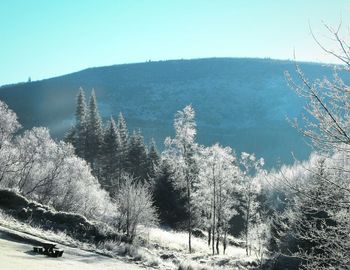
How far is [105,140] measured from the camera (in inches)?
2906

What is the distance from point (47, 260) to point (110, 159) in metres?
54.7

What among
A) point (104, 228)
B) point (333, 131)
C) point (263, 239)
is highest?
point (333, 131)

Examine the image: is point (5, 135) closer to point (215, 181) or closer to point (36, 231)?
point (215, 181)

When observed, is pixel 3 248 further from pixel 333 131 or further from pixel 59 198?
pixel 59 198

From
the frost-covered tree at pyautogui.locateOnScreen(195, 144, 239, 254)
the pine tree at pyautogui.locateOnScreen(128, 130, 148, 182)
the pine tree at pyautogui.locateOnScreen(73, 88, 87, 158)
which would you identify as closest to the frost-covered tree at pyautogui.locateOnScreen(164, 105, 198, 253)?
the frost-covered tree at pyautogui.locateOnScreen(195, 144, 239, 254)

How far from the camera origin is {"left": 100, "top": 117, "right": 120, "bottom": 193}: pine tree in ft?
239

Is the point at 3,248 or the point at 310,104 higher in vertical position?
the point at 310,104

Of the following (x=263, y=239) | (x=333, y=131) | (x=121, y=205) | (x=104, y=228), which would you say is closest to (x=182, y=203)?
(x=263, y=239)

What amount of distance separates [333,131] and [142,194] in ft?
98.1

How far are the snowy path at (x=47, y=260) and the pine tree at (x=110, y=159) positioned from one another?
47.7 m

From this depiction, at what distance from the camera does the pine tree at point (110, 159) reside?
72.9m

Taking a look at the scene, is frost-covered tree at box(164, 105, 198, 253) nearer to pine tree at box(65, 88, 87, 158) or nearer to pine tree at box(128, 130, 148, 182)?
pine tree at box(128, 130, 148, 182)

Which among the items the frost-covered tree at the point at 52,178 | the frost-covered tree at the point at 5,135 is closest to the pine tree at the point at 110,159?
the frost-covered tree at the point at 52,178

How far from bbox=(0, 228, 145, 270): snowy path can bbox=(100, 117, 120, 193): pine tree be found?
47.7m
